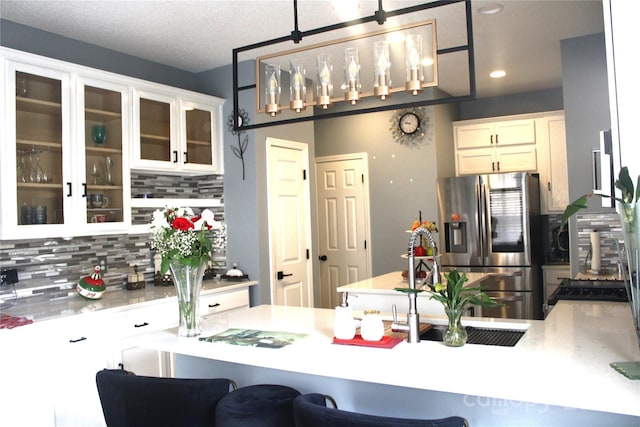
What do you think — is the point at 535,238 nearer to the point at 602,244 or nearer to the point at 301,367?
the point at 602,244

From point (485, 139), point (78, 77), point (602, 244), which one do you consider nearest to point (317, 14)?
point (78, 77)

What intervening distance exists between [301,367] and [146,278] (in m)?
2.80

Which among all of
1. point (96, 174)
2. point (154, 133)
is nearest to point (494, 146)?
point (154, 133)

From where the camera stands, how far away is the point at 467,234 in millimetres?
5332

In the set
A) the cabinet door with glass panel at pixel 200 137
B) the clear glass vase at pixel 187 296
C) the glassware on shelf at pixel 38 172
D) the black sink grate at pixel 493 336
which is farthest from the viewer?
the cabinet door with glass panel at pixel 200 137

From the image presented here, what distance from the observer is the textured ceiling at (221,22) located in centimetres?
322

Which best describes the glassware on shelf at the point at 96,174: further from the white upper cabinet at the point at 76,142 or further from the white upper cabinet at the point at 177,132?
the white upper cabinet at the point at 177,132

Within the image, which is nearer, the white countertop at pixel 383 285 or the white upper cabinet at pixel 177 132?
the white countertop at pixel 383 285

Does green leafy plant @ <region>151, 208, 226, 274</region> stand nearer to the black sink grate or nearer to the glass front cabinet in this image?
the black sink grate

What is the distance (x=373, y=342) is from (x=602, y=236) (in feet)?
9.25

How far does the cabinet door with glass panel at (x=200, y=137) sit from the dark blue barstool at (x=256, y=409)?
105 inches

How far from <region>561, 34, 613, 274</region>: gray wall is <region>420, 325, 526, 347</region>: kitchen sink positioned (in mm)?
2238

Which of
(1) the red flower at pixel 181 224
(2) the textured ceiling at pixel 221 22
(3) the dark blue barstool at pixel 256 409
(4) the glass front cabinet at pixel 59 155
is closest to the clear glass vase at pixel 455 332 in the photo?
(3) the dark blue barstool at pixel 256 409

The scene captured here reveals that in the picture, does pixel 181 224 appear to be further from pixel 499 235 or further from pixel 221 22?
pixel 499 235
